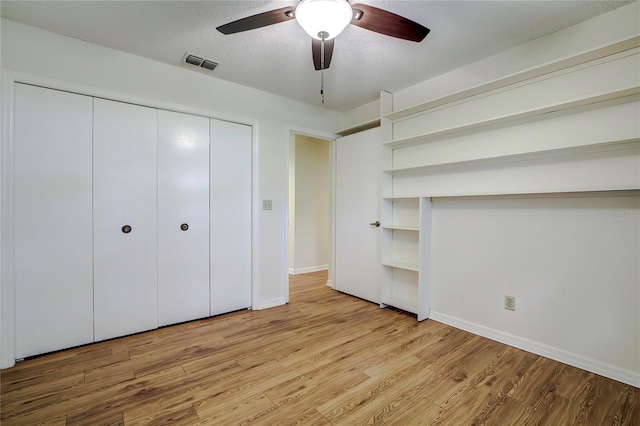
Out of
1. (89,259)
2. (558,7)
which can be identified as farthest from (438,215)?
(89,259)

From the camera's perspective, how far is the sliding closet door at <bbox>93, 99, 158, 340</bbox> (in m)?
2.25

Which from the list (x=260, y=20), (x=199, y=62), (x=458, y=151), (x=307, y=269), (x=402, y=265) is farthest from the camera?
(x=307, y=269)

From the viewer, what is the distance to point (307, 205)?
192 inches

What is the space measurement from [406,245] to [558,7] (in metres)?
2.14

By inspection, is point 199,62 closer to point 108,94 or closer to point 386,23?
point 108,94

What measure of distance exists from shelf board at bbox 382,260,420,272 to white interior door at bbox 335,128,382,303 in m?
0.20

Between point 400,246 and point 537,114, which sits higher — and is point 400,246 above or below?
below

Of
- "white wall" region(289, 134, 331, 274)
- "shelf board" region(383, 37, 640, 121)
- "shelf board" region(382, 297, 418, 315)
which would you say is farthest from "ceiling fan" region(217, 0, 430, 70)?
"white wall" region(289, 134, 331, 274)

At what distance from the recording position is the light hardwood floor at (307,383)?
58.4 inches

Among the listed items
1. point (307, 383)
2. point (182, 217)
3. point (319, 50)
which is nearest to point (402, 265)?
point (307, 383)

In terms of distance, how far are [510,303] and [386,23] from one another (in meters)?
2.25

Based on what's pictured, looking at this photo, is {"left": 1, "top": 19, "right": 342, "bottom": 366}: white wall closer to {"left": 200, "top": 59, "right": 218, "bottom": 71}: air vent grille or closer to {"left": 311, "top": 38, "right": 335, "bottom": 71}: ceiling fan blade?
{"left": 200, "top": 59, "right": 218, "bottom": 71}: air vent grille

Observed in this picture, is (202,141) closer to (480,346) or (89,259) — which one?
(89,259)

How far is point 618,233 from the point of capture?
1.80 metres
